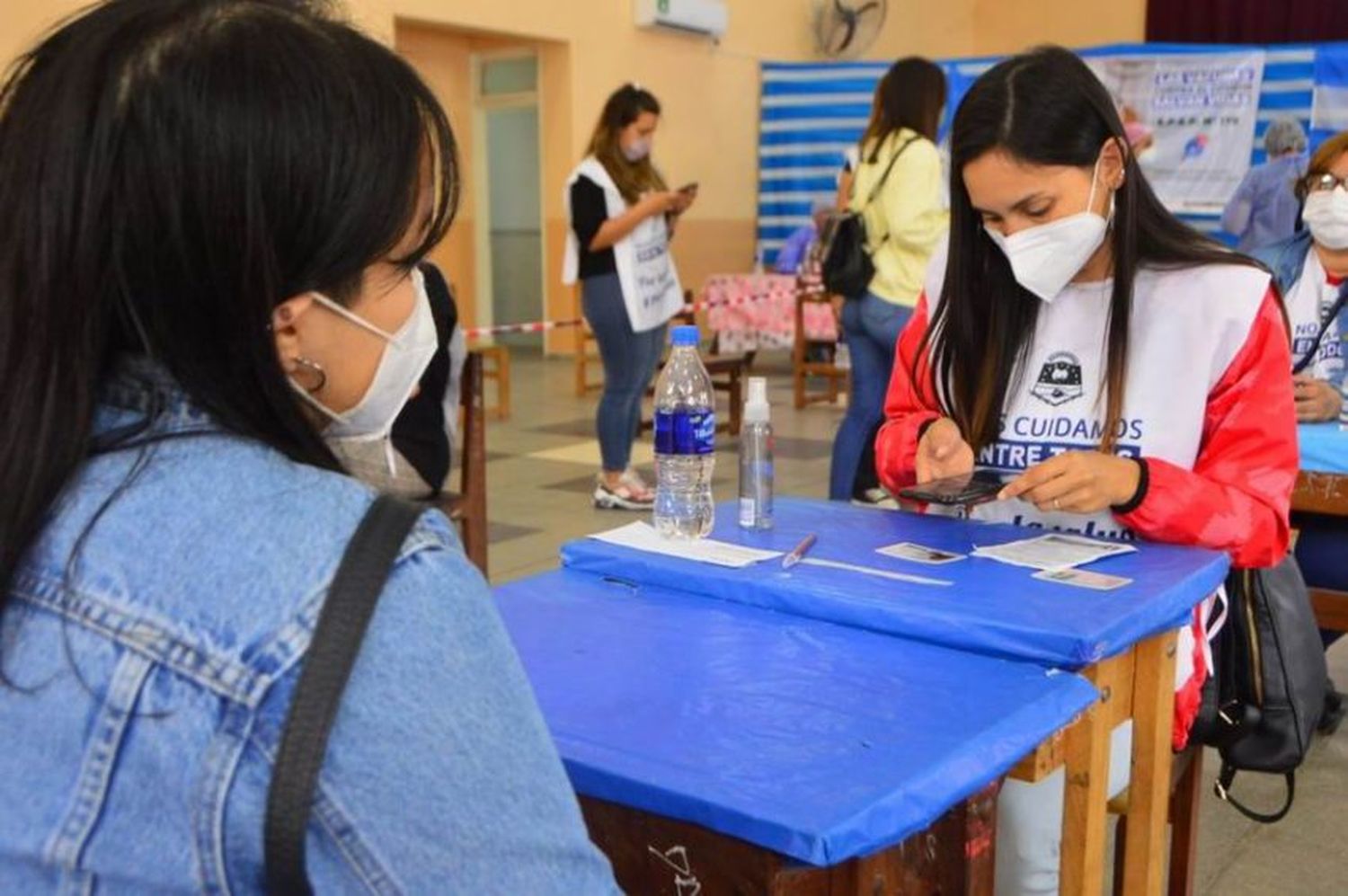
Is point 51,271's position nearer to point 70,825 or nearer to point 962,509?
point 70,825

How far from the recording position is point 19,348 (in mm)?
664

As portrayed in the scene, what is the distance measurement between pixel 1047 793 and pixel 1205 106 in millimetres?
8952

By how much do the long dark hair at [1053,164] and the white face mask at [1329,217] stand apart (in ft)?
3.86

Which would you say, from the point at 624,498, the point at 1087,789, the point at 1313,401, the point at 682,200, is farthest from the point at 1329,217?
the point at 624,498

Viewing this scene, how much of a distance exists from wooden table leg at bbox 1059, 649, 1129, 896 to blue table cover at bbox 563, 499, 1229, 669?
0.20 ft

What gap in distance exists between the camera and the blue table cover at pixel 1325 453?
2.37 m

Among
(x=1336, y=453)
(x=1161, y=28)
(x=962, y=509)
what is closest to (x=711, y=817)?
(x=962, y=509)

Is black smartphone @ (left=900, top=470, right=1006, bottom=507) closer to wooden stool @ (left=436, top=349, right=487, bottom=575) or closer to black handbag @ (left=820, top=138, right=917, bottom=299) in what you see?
wooden stool @ (left=436, top=349, right=487, bottom=575)

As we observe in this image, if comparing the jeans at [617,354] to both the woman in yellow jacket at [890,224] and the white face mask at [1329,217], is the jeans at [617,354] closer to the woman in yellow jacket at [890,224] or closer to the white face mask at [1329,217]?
the woman in yellow jacket at [890,224]

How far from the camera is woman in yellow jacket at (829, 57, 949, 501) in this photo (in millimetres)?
3840

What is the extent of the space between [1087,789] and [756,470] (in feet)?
2.06

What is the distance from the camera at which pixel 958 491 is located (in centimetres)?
165

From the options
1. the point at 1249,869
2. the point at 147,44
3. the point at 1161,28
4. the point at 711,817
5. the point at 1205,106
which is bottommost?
the point at 1249,869

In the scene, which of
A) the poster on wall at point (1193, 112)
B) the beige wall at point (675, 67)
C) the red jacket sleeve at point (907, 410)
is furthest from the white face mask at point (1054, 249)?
the poster on wall at point (1193, 112)
